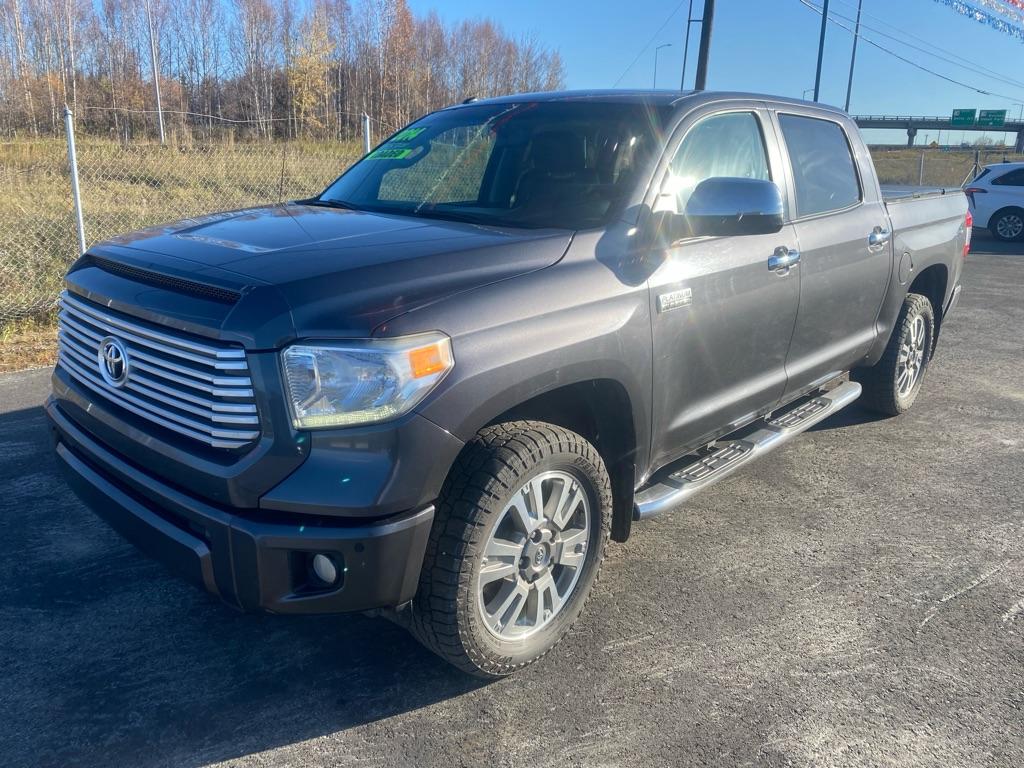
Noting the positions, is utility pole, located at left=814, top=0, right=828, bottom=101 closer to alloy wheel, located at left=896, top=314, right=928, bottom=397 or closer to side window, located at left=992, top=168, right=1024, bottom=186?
side window, located at left=992, top=168, right=1024, bottom=186

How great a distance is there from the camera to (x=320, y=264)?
2393 mm

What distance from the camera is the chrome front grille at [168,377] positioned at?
7.19 ft

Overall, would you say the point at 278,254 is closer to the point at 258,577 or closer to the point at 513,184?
the point at 258,577

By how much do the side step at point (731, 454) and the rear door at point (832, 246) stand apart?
0.15 m

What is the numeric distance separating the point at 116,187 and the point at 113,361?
9087 millimetres

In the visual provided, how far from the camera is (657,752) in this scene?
2.38 m

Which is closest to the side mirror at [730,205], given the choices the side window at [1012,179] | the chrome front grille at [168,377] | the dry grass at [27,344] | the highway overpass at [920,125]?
the chrome front grille at [168,377]

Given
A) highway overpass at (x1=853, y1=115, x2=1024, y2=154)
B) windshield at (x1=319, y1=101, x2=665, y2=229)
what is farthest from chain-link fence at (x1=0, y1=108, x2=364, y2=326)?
highway overpass at (x1=853, y1=115, x2=1024, y2=154)

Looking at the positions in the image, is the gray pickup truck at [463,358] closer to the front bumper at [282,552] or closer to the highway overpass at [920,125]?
the front bumper at [282,552]

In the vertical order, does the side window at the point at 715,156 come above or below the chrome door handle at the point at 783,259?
above

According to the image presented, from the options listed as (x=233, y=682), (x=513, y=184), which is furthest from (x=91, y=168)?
(x=233, y=682)

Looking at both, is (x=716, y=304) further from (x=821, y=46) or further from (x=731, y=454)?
(x=821, y=46)

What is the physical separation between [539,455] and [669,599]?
3.74ft

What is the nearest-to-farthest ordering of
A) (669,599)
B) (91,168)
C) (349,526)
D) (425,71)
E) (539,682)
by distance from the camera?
(349,526) → (539,682) → (669,599) → (91,168) → (425,71)
